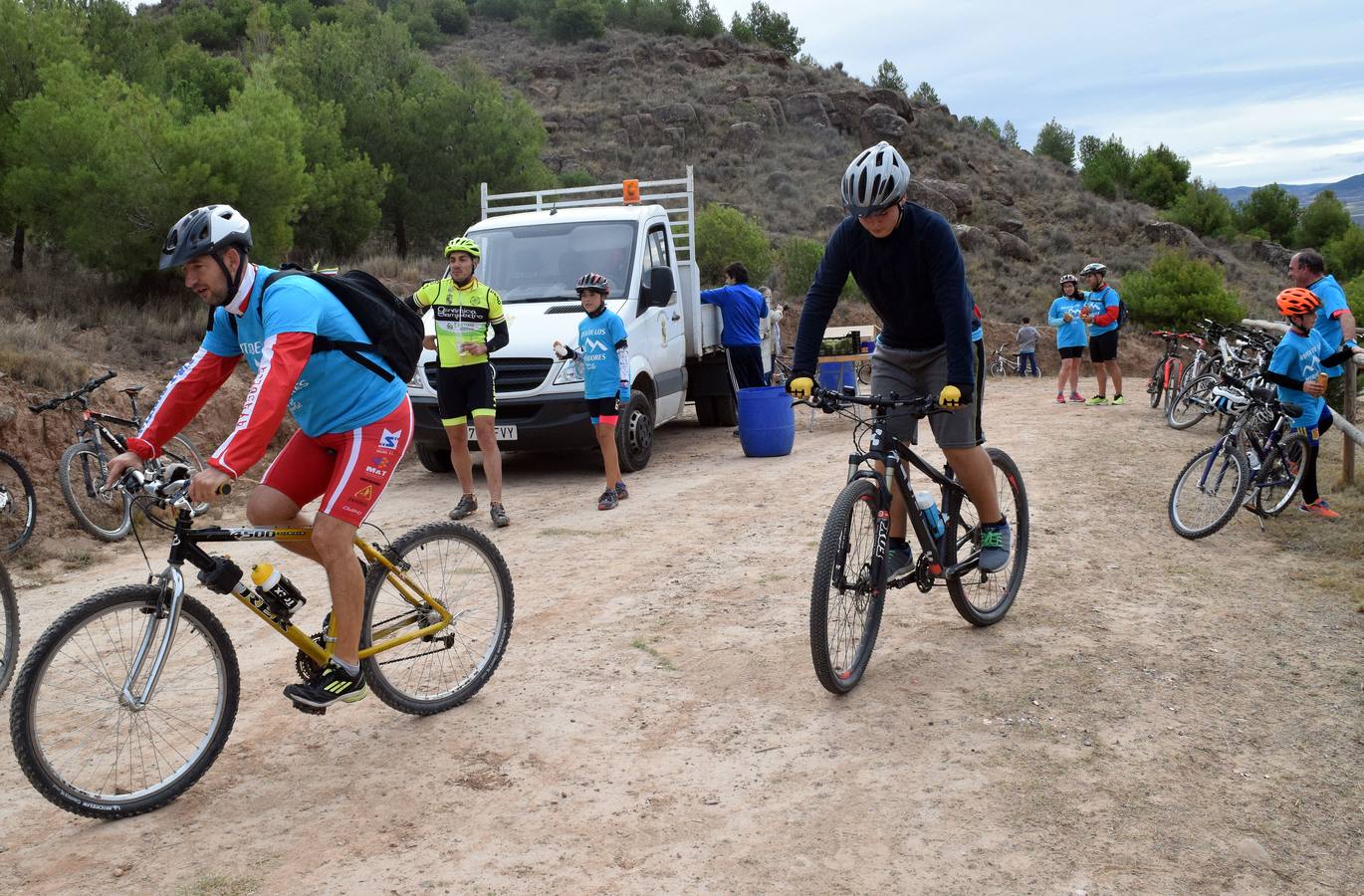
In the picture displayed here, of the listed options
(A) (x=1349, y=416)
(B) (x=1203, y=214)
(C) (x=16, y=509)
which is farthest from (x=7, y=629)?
(B) (x=1203, y=214)

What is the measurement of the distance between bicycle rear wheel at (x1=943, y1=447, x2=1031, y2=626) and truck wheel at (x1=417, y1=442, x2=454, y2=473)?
645cm

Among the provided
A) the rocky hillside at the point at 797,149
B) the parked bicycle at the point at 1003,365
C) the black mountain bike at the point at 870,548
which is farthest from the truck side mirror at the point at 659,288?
the rocky hillside at the point at 797,149

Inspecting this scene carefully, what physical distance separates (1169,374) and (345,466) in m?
12.6

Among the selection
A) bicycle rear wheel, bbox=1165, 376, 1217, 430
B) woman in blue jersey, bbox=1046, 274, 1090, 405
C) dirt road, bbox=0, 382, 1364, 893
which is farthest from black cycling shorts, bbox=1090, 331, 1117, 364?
dirt road, bbox=0, 382, 1364, 893

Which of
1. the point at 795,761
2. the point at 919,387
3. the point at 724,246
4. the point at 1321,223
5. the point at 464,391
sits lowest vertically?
the point at 795,761

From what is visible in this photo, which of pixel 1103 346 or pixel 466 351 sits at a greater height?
pixel 466 351

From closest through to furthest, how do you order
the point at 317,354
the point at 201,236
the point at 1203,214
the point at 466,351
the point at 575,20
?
the point at 201,236, the point at 317,354, the point at 466,351, the point at 1203,214, the point at 575,20

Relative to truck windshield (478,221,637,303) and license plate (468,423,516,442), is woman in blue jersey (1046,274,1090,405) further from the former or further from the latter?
license plate (468,423,516,442)

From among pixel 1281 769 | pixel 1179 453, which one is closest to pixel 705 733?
pixel 1281 769

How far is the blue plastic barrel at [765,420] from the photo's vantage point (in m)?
11.6

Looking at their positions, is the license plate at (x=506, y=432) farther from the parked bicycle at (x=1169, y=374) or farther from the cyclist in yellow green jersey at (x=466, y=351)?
the parked bicycle at (x=1169, y=374)

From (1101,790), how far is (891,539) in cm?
154

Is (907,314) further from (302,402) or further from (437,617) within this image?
(302,402)

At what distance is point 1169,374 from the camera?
567 inches
